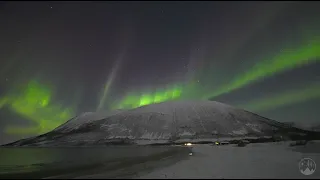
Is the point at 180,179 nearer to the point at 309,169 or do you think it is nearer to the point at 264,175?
the point at 264,175

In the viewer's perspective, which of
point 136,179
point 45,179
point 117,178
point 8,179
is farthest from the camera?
point 8,179

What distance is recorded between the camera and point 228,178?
34.7m

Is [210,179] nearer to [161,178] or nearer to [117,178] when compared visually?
[161,178]

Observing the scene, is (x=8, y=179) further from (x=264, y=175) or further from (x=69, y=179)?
(x=264, y=175)

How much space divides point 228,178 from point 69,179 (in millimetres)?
22644

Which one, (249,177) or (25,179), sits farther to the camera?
(25,179)

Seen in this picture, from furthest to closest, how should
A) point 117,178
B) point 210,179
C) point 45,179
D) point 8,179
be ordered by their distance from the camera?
1. point 8,179
2. point 45,179
3. point 117,178
4. point 210,179

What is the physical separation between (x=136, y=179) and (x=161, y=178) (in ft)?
10.6

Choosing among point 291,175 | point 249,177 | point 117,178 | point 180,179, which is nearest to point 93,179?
point 117,178

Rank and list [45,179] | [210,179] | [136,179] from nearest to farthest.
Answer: [210,179], [136,179], [45,179]

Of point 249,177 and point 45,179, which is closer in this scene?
point 249,177

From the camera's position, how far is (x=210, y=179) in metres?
34.5

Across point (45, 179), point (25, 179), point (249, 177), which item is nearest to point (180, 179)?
point (249, 177)

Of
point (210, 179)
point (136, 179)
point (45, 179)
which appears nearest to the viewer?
point (210, 179)
